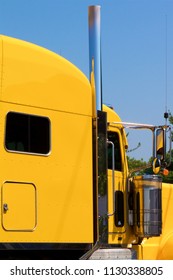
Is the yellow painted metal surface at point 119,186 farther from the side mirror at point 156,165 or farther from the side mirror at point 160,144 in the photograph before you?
the side mirror at point 160,144

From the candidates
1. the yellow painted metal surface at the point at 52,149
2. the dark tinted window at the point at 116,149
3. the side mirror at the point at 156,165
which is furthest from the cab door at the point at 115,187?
the yellow painted metal surface at the point at 52,149

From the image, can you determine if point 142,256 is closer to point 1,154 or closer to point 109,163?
point 109,163

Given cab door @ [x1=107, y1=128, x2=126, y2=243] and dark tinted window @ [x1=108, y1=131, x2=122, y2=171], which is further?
dark tinted window @ [x1=108, y1=131, x2=122, y2=171]

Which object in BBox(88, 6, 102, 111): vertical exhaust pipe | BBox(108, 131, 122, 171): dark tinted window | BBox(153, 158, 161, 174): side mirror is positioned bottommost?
BBox(153, 158, 161, 174): side mirror

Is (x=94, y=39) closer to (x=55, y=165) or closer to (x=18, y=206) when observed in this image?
(x=55, y=165)

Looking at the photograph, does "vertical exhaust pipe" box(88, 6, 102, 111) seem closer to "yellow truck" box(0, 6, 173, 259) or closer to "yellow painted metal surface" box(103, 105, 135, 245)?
"yellow truck" box(0, 6, 173, 259)

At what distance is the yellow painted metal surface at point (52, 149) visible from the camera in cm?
773

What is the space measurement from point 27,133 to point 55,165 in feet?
1.64

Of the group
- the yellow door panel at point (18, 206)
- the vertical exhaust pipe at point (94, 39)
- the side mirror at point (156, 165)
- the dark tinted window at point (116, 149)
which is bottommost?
the yellow door panel at point (18, 206)

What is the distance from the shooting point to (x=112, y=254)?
8.88m

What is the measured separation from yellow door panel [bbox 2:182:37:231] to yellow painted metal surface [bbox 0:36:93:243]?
0.04 feet

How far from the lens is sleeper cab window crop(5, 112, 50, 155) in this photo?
7.82m

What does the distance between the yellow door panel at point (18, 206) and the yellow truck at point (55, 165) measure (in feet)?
0.04

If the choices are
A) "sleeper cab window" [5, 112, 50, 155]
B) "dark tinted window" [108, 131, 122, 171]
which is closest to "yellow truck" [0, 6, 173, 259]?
"sleeper cab window" [5, 112, 50, 155]
